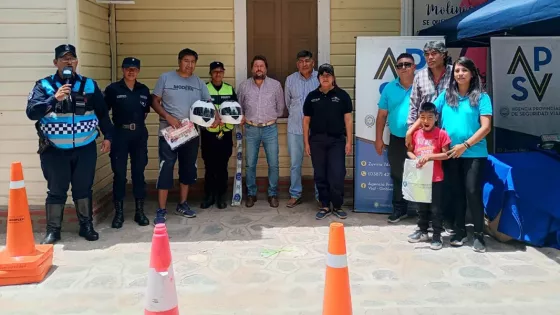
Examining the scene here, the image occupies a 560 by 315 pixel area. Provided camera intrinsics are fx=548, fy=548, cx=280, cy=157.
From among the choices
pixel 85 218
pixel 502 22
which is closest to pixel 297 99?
pixel 502 22

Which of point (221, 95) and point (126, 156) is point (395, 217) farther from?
point (126, 156)

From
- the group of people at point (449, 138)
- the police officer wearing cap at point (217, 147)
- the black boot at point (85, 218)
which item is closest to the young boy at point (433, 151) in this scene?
the group of people at point (449, 138)

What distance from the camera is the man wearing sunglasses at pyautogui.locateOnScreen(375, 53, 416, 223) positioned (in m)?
5.45

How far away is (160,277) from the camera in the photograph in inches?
119

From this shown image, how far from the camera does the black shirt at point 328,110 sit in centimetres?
579

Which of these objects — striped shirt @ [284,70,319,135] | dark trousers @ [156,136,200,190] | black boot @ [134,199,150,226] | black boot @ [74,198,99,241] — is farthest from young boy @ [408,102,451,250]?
black boot @ [74,198,99,241]

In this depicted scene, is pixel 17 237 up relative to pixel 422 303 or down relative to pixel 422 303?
up

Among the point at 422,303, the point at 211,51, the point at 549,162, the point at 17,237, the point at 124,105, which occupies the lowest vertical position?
the point at 422,303

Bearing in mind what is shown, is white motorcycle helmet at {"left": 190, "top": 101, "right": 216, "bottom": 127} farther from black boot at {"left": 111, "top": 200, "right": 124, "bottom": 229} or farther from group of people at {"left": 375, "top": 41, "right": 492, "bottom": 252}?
group of people at {"left": 375, "top": 41, "right": 492, "bottom": 252}

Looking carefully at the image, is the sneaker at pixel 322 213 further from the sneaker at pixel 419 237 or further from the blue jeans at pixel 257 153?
the sneaker at pixel 419 237

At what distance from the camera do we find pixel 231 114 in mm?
6027

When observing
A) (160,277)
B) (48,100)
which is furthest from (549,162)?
(48,100)

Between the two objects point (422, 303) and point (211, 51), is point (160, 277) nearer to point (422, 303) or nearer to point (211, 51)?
point (422, 303)

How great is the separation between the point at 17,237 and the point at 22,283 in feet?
1.28
